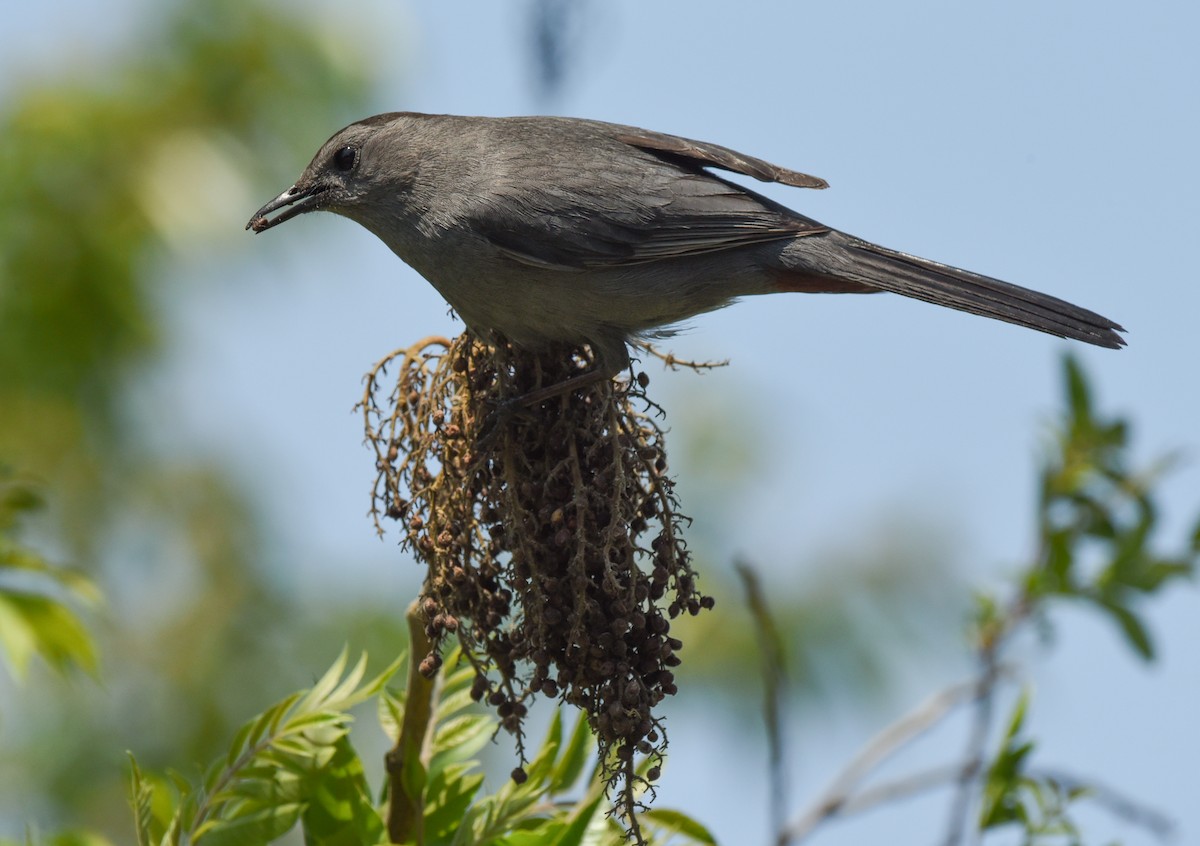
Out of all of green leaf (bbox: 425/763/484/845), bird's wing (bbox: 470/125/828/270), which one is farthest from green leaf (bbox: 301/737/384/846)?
bird's wing (bbox: 470/125/828/270)

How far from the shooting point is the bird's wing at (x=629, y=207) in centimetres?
385

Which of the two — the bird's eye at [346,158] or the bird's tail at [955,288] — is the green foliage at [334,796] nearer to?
the bird's tail at [955,288]

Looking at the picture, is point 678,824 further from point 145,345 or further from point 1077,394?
point 145,345

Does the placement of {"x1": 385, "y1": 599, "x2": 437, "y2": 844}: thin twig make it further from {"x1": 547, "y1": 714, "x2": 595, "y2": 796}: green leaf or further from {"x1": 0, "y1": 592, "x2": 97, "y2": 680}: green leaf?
{"x1": 0, "y1": 592, "x2": 97, "y2": 680}: green leaf

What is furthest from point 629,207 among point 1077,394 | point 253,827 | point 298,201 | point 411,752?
point 253,827

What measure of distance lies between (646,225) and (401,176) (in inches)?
31.2

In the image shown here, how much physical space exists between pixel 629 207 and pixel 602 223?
0.11 m

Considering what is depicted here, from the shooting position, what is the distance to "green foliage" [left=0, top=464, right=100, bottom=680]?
A: 9.75ft

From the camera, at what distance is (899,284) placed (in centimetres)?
396

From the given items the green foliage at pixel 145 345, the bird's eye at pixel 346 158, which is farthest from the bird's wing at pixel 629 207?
the green foliage at pixel 145 345

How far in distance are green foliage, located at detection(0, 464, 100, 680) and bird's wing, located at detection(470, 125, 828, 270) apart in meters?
1.48

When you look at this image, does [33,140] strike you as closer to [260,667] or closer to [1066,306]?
[260,667]

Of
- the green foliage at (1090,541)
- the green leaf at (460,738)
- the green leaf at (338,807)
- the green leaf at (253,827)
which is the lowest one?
the green leaf at (253,827)

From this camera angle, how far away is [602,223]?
393 centimetres
